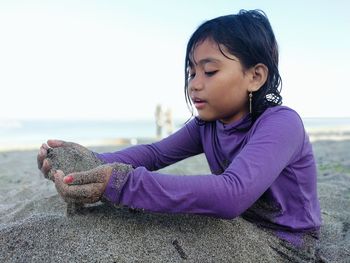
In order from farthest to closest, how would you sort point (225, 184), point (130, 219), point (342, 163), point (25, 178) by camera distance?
point (342, 163) → point (25, 178) → point (130, 219) → point (225, 184)

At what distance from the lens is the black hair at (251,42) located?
1.85 meters

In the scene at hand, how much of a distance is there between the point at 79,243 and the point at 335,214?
187 cm

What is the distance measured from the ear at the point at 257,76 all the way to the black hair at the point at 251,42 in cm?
2

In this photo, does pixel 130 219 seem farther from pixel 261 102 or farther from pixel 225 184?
pixel 261 102

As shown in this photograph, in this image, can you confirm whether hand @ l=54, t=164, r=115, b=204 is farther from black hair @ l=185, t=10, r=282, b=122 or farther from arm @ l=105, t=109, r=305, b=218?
black hair @ l=185, t=10, r=282, b=122

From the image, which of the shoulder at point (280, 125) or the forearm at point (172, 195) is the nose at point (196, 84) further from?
the forearm at point (172, 195)

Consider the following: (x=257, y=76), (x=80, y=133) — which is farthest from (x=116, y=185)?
(x=80, y=133)

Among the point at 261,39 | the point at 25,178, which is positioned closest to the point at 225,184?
the point at 261,39

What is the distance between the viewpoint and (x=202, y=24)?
6.46ft

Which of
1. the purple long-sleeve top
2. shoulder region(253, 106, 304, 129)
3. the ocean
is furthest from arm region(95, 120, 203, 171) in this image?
the ocean

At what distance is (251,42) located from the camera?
187cm

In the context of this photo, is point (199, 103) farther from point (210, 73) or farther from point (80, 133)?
point (80, 133)

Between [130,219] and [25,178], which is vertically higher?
[130,219]

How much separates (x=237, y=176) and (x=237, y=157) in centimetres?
13
